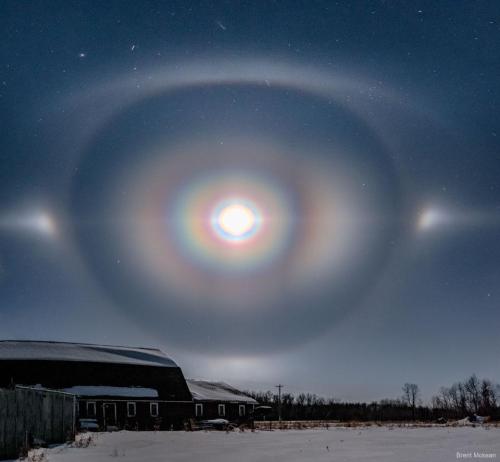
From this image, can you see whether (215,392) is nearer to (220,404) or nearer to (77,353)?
(220,404)

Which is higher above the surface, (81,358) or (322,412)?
(81,358)

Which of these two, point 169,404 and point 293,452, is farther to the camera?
point 169,404

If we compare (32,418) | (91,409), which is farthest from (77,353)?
(32,418)

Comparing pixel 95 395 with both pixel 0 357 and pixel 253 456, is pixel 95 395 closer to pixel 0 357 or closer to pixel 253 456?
pixel 0 357

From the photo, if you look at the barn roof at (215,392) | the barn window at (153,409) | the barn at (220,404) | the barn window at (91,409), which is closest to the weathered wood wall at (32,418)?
the barn window at (91,409)

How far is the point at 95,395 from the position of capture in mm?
47719

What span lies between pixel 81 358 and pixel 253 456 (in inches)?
1606

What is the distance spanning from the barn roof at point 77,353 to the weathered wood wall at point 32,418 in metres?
30.2

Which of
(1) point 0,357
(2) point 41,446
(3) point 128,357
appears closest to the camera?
(2) point 41,446

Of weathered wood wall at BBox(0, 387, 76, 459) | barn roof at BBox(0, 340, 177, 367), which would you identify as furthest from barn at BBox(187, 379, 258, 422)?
weathered wood wall at BBox(0, 387, 76, 459)

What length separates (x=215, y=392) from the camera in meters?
61.0

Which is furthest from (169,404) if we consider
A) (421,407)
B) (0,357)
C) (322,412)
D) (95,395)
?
(421,407)

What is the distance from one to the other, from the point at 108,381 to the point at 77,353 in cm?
618

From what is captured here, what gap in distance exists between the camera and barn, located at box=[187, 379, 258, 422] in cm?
5569
